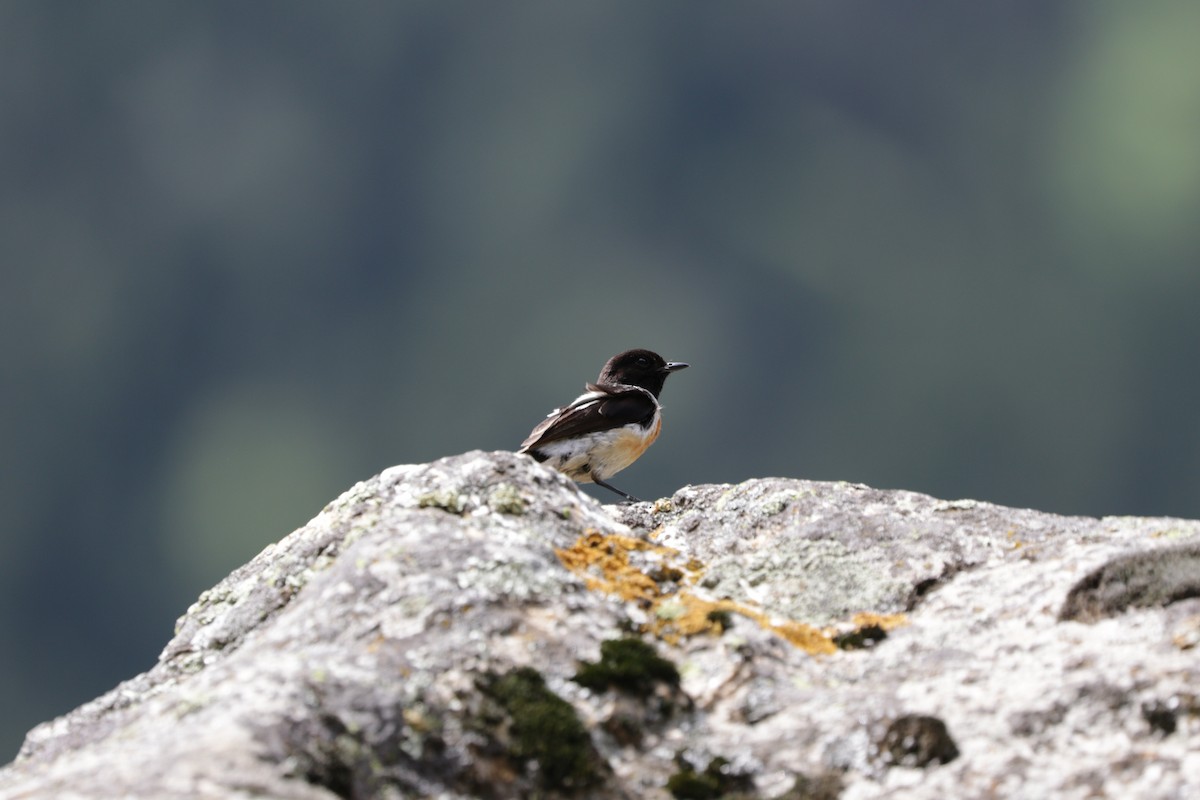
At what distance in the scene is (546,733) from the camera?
4.41 metres

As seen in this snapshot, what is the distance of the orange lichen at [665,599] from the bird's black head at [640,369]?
33.4ft

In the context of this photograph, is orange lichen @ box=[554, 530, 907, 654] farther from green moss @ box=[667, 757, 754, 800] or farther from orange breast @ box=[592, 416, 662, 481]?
orange breast @ box=[592, 416, 662, 481]

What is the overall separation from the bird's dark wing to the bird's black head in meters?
2.00

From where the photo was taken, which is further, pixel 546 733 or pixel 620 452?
pixel 620 452

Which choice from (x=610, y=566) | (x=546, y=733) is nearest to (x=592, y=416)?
(x=610, y=566)

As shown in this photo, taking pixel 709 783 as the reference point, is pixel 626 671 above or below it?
above

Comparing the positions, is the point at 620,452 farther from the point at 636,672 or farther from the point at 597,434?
the point at 636,672

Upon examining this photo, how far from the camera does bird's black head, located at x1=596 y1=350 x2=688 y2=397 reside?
54.1ft

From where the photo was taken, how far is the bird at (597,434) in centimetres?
1362

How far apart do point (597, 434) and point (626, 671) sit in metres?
8.98

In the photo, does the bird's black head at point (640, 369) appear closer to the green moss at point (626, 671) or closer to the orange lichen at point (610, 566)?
the orange lichen at point (610, 566)

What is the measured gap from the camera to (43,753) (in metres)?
5.31

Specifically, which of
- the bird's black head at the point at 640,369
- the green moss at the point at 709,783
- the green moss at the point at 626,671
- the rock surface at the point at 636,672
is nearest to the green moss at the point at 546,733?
the rock surface at the point at 636,672

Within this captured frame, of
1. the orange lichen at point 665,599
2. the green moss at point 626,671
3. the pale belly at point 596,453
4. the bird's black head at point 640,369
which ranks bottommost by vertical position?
the pale belly at point 596,453
